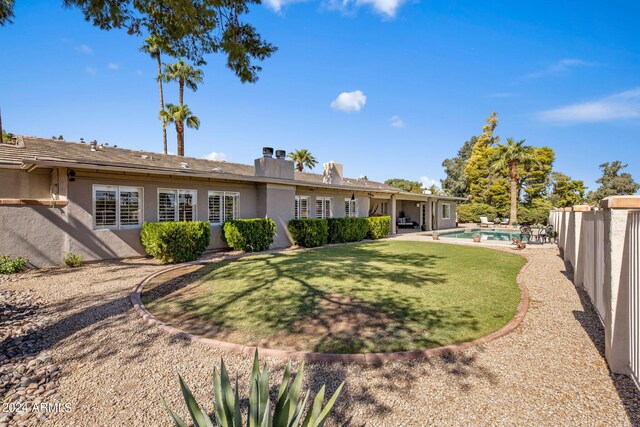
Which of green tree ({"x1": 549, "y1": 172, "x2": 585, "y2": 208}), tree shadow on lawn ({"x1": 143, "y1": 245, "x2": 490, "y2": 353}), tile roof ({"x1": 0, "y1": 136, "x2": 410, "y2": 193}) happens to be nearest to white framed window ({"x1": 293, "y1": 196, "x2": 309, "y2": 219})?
tile roof ({"x1": 0, "y1": 136, "x2": 410, "y2": 193})

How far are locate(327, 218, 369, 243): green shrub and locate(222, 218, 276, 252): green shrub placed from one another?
448cm

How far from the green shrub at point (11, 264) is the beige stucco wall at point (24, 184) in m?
2.97

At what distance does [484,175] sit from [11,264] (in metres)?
48.1

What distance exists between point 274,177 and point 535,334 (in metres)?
13.1

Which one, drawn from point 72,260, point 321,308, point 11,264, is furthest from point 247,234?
point 321,308

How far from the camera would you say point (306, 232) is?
1577 centimetres

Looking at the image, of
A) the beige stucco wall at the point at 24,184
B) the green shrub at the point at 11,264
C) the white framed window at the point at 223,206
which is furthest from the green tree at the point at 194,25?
the green shrub at the point at 11,264

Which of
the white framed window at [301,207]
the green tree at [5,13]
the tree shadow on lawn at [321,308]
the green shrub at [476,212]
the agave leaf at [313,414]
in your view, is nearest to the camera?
the agave leaf at [313,414]

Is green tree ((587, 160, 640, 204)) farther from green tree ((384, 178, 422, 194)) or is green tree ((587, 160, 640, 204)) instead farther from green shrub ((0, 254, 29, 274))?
green shrub ((0, 254, 29, 274))

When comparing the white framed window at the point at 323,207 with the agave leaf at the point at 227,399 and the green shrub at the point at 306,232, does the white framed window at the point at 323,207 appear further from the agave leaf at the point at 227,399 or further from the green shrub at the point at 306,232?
the agave leaf at the point at 227,399

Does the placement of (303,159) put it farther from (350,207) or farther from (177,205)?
(177,205)

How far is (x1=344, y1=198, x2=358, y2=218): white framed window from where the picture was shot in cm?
2127

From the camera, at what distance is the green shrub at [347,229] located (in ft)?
57.7

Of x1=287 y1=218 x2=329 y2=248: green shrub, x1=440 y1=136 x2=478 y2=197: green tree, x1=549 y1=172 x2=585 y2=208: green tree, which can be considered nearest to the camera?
x1=287 y1=218 x2=329 y2=248: green shrub
